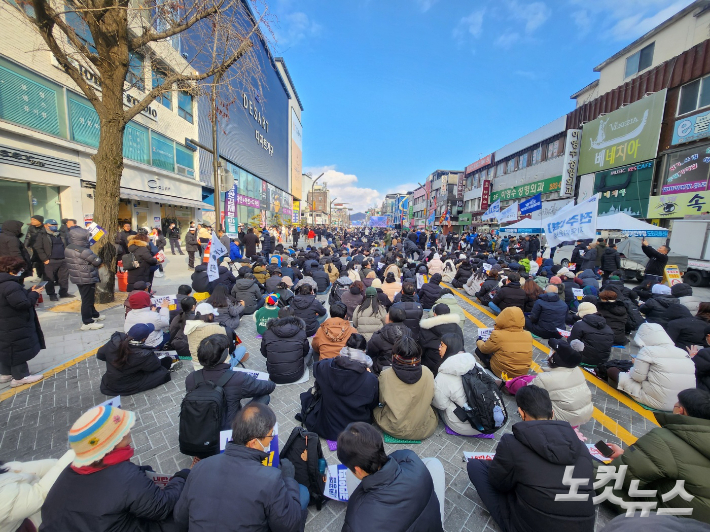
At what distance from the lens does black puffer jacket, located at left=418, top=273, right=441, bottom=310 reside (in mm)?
7250

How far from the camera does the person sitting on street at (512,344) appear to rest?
425 centimetres

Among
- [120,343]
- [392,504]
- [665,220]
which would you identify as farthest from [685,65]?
[120,343]

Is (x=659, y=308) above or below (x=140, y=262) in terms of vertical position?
below

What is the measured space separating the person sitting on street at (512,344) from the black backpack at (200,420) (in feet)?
12.1

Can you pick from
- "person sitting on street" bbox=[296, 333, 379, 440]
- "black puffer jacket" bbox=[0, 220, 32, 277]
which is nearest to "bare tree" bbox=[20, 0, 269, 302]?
"black puffer jacket" bbox=[0, 220, 32, 277]

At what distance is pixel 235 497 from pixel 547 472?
1904 mm

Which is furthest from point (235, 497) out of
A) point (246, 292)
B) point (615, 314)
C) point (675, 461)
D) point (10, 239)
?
point (10, 239)

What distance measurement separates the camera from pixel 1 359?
386 cm

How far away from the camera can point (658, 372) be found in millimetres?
3625

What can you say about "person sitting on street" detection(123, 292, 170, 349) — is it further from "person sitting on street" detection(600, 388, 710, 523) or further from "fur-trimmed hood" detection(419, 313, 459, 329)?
"person sitting on street" detection(600, 388, 710, 523)

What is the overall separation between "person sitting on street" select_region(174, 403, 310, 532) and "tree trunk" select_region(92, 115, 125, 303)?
7.69m

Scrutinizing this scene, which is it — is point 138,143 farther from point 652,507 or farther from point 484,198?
point 484,198

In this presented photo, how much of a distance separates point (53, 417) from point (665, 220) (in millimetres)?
21660

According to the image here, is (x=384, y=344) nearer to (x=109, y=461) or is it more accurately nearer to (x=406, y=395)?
(x=406, y=395)
